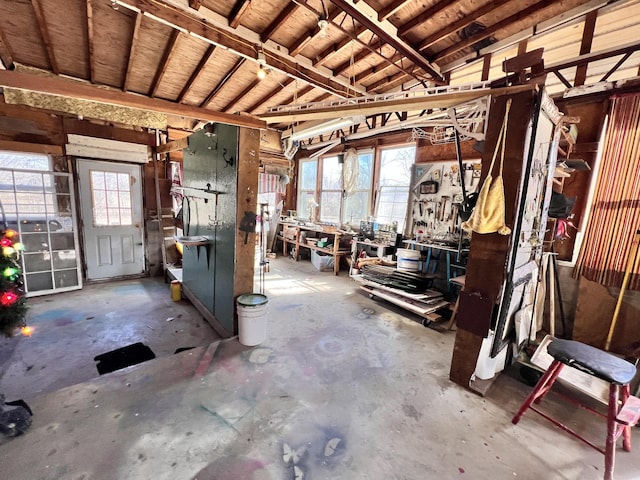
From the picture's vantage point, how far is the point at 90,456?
1614 millimetres

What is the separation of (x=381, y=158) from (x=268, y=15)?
380 centimetres

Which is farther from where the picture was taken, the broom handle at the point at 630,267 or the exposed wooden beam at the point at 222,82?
the exposed wooden beam at the point at 222,82

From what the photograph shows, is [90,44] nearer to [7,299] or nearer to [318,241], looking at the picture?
[7,299]

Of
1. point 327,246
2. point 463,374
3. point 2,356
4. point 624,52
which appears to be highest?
point 624,52

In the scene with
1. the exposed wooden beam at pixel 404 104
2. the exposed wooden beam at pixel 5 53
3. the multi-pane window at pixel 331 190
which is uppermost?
the exposed wooden beam at pixel 5 53

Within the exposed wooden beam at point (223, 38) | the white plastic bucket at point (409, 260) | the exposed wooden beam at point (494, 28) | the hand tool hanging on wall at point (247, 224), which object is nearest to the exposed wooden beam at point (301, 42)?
the exposed wooden beam at point (223, 38)

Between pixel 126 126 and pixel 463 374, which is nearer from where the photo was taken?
pixel 463 374

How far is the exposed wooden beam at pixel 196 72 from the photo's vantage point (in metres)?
3.28

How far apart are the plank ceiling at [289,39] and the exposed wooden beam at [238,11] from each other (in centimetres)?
1

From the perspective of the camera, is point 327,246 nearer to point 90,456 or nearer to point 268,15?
point 268,15

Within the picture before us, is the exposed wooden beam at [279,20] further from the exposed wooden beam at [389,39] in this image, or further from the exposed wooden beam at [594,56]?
the exposed wooden beam at [594,56]

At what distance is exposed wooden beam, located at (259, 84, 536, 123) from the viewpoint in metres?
2.02

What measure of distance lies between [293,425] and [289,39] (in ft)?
13.0

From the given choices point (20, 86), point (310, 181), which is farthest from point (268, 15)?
point (310, 181)
